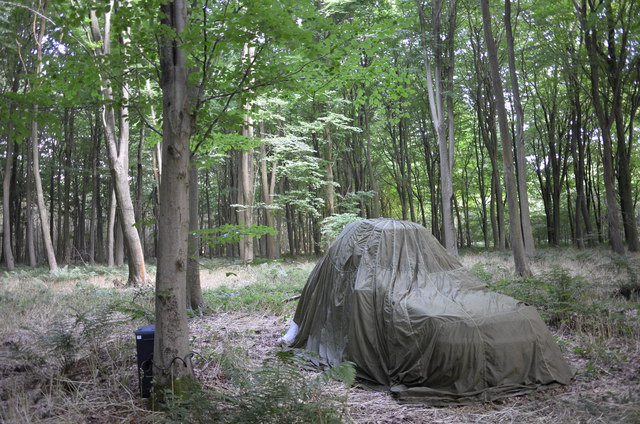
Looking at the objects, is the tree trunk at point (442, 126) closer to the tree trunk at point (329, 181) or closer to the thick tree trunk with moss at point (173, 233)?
the tree trunk at point (329, 181)

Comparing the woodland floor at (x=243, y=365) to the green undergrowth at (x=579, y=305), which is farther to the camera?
the green undergrowth at (x=579, y=305)

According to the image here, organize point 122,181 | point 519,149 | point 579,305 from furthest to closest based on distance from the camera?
point 519,149 < point 122,181 < point 579,305

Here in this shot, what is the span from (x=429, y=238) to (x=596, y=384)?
250 centimetres

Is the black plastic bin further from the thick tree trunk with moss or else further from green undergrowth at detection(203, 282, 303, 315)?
green undergrowth at detection(203, 282, 303, 315)

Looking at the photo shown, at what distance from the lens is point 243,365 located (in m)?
5.16

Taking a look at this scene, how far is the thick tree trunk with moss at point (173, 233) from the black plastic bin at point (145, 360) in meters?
0.30

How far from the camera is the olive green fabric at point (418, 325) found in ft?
14.5

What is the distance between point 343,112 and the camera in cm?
2202

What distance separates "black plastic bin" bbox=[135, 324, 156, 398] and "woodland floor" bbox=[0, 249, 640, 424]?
0.46 ft

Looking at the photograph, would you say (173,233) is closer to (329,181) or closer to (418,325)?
(418,325)

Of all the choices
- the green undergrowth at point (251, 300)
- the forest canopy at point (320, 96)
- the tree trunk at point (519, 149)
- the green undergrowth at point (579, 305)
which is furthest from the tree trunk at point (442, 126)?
the green undergrowth at point (251, 300)

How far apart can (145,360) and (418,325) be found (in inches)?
114

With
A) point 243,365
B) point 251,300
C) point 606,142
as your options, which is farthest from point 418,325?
point 606,142

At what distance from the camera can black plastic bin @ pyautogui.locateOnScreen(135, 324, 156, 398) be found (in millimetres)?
4188
